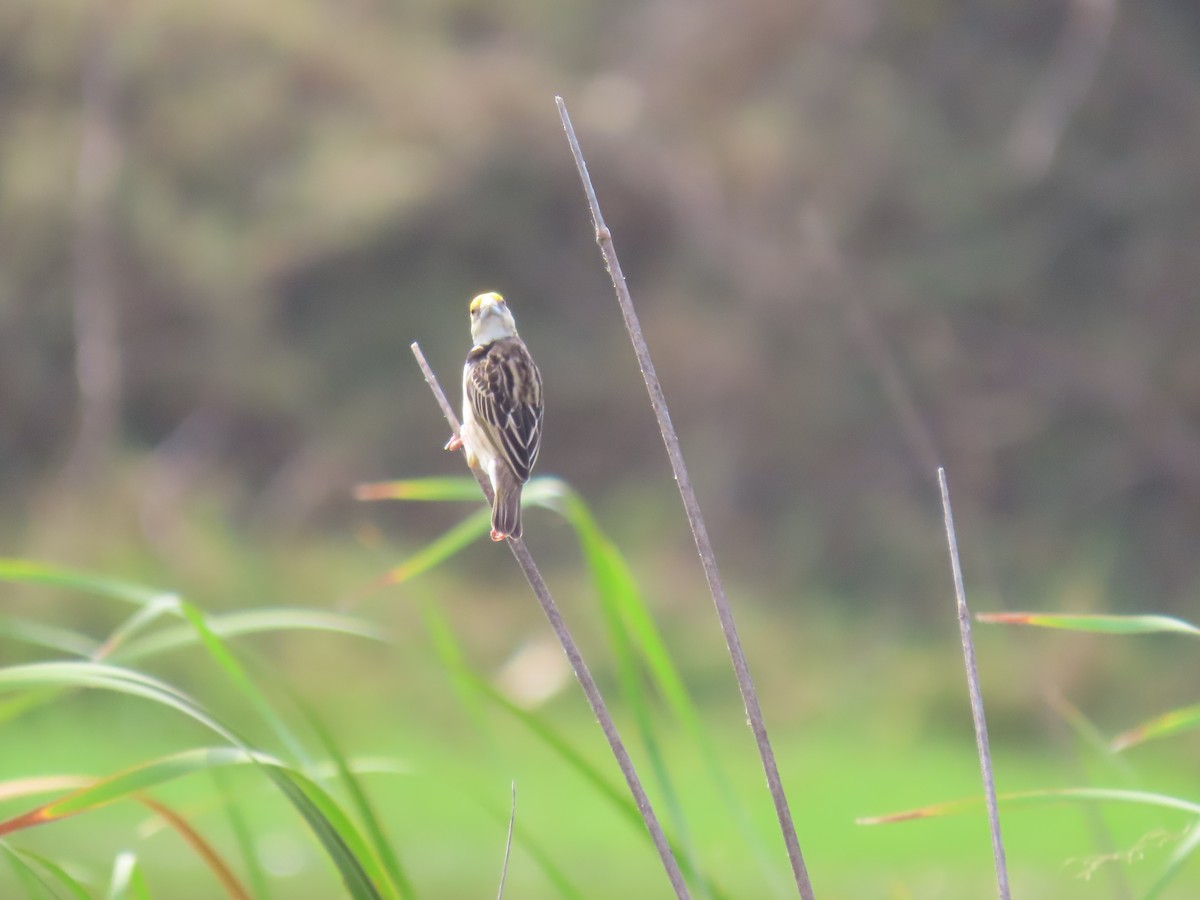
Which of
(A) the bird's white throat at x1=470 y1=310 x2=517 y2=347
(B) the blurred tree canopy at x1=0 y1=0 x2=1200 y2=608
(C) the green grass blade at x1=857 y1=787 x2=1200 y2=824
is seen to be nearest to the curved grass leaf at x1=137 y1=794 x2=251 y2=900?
(C) the green grass blade at x1=857 y1=787 x2=1200 y2=824

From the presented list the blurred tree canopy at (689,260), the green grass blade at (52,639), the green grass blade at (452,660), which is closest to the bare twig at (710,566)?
the green grass blade at (452,660)

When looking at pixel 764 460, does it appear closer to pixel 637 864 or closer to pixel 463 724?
pixel 463 724

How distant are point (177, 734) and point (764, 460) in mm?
2271

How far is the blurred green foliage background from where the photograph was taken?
4730 millimetres

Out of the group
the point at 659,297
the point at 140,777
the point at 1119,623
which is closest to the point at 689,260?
the point at 659,297

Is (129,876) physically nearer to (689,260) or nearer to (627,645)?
(627,645)

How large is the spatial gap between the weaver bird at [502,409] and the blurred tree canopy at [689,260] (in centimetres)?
320

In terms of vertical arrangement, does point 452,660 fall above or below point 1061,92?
below

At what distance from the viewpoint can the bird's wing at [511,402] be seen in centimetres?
152

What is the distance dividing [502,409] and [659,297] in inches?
155

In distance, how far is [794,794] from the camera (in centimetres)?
375

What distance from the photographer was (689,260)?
18.0 ft

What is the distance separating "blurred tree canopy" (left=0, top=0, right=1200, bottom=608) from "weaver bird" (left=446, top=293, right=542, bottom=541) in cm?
320

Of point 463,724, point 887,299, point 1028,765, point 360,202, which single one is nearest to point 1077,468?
point 887,299
